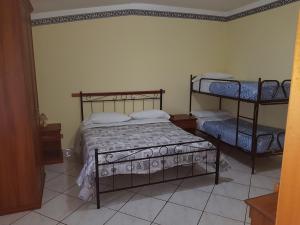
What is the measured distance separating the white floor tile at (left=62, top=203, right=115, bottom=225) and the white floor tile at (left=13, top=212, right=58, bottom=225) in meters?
0.15

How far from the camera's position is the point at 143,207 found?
259 cm

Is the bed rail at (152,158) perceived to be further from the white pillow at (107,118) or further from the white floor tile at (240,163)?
the white pillow at (107,118)

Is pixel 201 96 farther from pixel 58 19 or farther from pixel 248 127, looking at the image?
pixel 58 19

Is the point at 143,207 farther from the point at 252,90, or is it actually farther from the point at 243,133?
the point at 252,90

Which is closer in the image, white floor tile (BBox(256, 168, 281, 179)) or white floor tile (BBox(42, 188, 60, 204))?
white floor tile (BBox(42, 188, 60, 204))

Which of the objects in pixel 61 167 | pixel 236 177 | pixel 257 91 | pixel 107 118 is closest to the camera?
pixel 257 91

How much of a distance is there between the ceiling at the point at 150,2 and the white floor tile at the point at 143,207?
2942 mm

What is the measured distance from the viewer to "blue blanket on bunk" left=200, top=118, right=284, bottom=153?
10.8ft

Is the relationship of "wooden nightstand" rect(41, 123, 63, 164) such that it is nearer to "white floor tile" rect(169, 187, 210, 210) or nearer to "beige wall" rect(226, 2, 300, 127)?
"white floor tile" rect(169, 187, 210, 210)

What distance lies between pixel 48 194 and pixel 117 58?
2.50 metres

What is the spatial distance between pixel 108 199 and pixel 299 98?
243 centimetres

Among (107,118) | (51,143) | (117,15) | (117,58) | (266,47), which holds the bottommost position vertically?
(51,143)

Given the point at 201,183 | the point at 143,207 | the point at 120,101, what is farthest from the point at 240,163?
the point at 120,101

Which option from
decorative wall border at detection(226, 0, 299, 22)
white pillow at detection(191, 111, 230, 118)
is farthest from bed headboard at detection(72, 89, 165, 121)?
decorative wall border at detection(226, 0, 299, 22)
